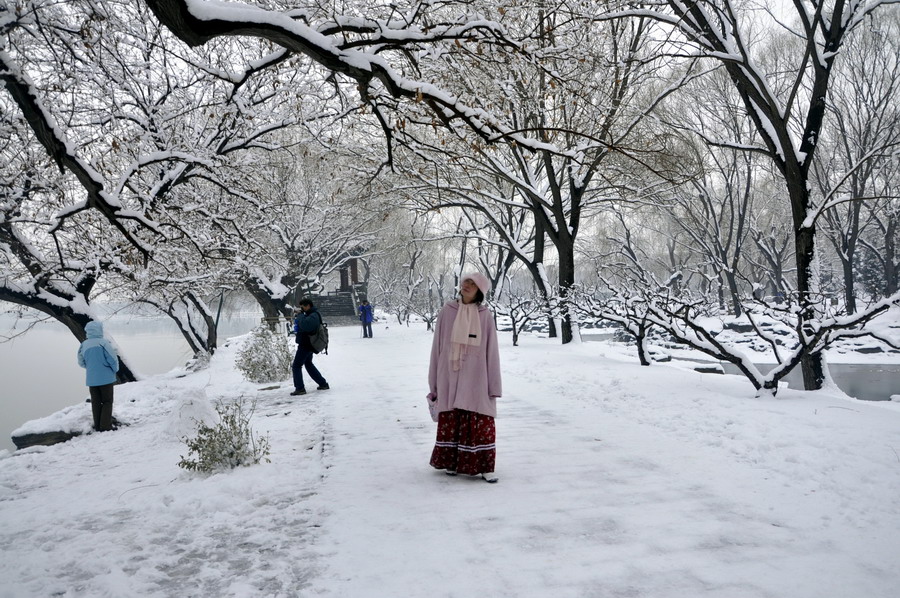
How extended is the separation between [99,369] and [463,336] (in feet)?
21.4

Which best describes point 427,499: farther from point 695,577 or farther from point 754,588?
point 754,588

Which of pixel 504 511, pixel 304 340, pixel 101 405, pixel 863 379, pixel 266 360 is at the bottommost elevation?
pixel 863 379

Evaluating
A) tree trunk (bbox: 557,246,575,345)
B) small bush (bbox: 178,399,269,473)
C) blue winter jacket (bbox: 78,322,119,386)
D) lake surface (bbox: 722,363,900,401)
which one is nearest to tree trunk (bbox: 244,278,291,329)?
tree trunk (bbox: 557,246,575,345)

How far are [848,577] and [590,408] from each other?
470 centimetres

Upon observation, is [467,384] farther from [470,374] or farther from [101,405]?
[101,405]

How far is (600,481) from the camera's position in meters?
4.55

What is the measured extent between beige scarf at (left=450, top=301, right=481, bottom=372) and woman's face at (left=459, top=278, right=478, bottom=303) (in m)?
0.15

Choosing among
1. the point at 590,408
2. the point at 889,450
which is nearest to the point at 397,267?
the point at 590,408

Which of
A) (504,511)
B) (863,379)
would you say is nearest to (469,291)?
(504,511)

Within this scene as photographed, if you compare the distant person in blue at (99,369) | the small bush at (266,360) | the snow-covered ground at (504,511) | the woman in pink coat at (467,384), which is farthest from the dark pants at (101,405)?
the woman in pink coat at (467,384)

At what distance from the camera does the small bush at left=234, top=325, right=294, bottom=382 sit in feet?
38.9

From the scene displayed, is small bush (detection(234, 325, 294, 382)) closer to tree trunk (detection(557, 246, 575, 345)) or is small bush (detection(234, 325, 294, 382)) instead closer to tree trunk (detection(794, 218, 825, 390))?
tree trunk (detection(557, 246, 575, 345))

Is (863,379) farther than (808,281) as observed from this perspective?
Yes

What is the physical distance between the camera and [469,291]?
5.00 m
